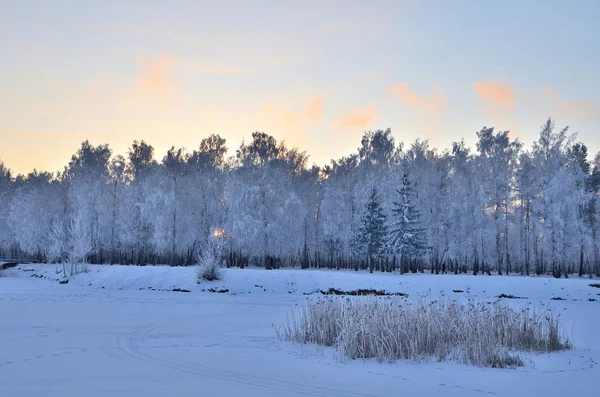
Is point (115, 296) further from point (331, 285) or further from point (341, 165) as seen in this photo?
point (341, 165)

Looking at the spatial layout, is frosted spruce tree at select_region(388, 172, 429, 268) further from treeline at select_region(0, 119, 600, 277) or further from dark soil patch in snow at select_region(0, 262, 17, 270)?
dark soil patch in snow at select_region(0, 262, 17, 270)

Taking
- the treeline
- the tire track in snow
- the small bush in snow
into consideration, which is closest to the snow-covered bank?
the small bush in snow

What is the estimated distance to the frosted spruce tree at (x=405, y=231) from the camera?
47031mm

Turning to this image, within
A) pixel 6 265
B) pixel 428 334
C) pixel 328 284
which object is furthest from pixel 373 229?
pixel 428 334

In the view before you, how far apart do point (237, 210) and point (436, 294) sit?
21.7 meters

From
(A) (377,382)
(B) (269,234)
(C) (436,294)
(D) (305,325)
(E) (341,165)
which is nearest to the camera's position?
(A) (377,382)

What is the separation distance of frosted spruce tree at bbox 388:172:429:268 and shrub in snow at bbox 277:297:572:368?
31.7m

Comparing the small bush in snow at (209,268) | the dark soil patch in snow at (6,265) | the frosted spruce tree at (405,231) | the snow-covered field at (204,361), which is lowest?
the snow-covered field at (204,361)

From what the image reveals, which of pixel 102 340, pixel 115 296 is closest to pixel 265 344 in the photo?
pixel 102 340

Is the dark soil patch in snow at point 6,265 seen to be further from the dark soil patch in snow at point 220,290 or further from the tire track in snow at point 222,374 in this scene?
the tire track in snow at point 222,374

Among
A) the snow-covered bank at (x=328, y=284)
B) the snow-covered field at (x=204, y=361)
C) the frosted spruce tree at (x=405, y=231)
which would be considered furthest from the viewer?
the frosted spruce tree at (x=405, y=231)

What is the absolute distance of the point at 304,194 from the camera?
63.4m

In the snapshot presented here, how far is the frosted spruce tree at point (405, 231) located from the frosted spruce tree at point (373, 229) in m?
2.53

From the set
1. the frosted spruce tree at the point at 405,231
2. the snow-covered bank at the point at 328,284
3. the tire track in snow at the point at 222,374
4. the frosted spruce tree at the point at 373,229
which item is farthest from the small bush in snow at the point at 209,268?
the tire track in snow at the point at 222,374
